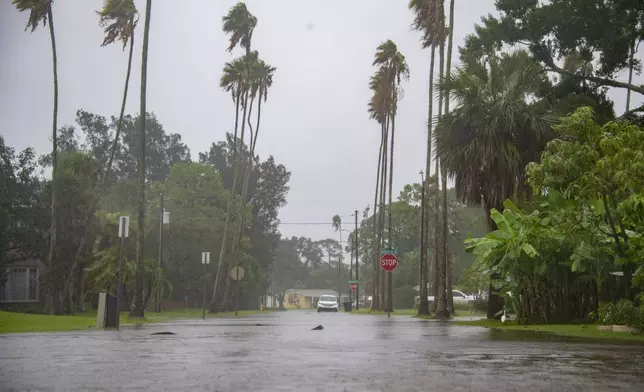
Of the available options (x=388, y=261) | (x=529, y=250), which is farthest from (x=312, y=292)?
(x=529, y=250)

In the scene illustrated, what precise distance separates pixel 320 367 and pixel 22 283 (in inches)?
1927

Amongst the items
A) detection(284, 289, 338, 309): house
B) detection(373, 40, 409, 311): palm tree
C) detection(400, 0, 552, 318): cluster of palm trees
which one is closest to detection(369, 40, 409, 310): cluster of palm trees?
detection(373, 40, 409, 311): palm tree

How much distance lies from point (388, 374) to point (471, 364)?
1.92 meters

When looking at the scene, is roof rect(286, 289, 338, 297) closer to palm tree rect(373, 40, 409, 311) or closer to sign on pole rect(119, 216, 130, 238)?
palm tree rect(373, 40, 409, 311)

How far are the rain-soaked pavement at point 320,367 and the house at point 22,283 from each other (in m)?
39.1

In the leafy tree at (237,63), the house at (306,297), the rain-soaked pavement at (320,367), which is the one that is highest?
the leafy tree at (237,63)

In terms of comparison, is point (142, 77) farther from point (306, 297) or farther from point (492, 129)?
point (306, 297)

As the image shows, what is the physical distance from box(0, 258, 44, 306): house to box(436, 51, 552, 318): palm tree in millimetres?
29956

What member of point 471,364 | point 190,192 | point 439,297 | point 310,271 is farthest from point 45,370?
point 310,271

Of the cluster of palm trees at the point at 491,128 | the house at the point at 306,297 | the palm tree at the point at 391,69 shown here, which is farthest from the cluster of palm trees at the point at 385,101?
the house at the point at 306,297

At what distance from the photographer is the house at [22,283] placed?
→ 54.6m

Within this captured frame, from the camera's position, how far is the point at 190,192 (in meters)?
79.1

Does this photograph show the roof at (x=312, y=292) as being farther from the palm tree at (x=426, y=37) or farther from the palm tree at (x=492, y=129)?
the palm tree at (x=492, y=129)

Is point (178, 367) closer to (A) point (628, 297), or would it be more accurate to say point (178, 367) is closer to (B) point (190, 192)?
(A) point (628, 297)
